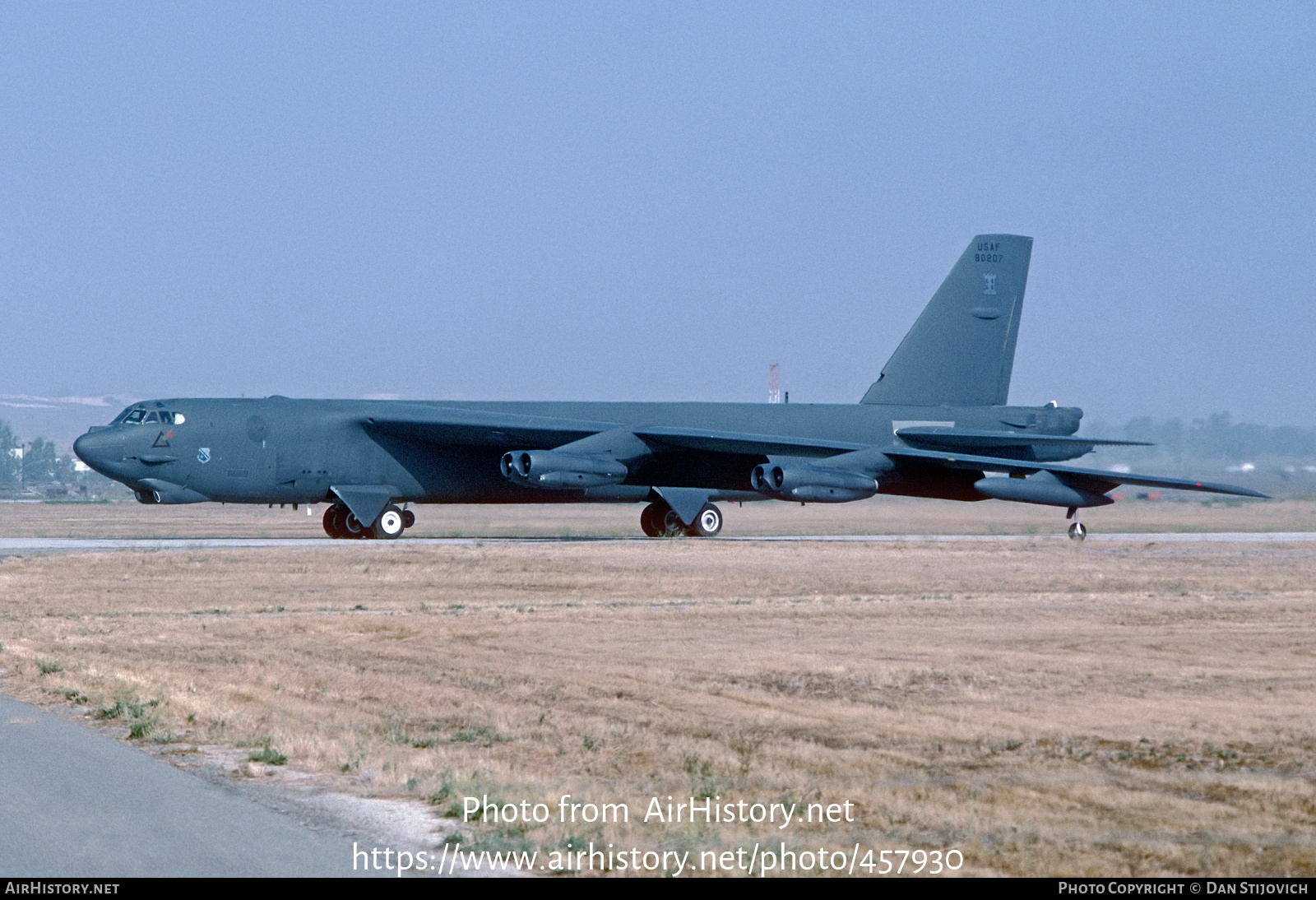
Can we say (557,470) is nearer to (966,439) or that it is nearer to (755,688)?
(966,439)

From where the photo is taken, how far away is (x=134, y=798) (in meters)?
7.98

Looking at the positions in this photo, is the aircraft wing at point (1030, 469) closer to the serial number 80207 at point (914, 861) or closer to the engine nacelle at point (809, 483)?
the engine nacelle at point (809, 483)

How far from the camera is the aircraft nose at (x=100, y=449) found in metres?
30.6

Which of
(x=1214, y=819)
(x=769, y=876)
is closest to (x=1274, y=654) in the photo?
(x=1214, y=819)

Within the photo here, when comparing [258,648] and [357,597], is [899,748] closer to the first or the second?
[258,648]

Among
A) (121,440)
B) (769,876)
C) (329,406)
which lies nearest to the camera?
(769,876)

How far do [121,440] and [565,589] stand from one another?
12226mm

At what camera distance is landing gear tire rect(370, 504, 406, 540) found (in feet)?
110

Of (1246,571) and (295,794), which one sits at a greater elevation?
(1246,571)

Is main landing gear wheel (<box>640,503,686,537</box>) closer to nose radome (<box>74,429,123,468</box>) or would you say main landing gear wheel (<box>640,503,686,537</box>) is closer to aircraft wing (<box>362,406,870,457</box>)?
aircraft wing (<box>362,406,870,457</box>)

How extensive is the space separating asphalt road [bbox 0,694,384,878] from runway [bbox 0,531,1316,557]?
2138cm

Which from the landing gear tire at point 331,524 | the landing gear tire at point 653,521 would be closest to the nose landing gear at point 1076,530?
the landing gear tire at point 653,521

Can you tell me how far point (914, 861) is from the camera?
686 cm

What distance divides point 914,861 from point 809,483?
86.2ft
